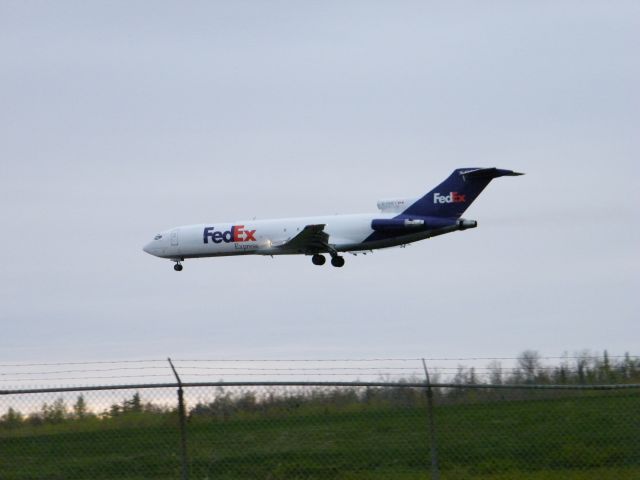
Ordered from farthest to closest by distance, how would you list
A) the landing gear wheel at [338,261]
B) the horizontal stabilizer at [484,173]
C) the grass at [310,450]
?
1. the landing gear wheel at [338,261]
2. the horizontal stabilizer at [484,173]
3. the grass at [310,450]

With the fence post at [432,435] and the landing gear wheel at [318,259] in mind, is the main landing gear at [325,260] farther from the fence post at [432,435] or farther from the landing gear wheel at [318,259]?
the fence post at [432,435]

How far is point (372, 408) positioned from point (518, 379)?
112 inches

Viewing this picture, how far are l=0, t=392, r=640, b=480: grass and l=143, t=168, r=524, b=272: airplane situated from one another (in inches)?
1337

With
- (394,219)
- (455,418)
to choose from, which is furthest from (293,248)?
(455,418)

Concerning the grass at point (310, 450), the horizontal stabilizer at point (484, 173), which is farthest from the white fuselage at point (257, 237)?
the grass at point (310, 450)

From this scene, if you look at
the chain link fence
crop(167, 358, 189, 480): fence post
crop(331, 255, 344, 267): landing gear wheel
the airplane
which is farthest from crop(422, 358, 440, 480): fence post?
crop(331, 255, 344, 267): landing gear wheel

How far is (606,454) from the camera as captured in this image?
63.7ft

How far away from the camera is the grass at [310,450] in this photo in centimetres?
1827

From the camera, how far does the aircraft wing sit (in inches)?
2219

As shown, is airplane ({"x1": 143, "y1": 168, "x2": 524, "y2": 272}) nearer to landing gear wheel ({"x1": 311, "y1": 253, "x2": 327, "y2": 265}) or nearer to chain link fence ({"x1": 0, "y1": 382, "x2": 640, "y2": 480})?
landing gear wheel ({"x1": 311, "y1": 253, "x2": 327, "y2": 265})

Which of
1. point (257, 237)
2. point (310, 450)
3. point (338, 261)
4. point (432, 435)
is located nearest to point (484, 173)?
point (338, 261)

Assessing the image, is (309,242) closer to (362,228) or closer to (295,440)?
(362,228)

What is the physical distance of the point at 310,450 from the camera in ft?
62.3

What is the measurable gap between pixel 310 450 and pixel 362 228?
125 feet
